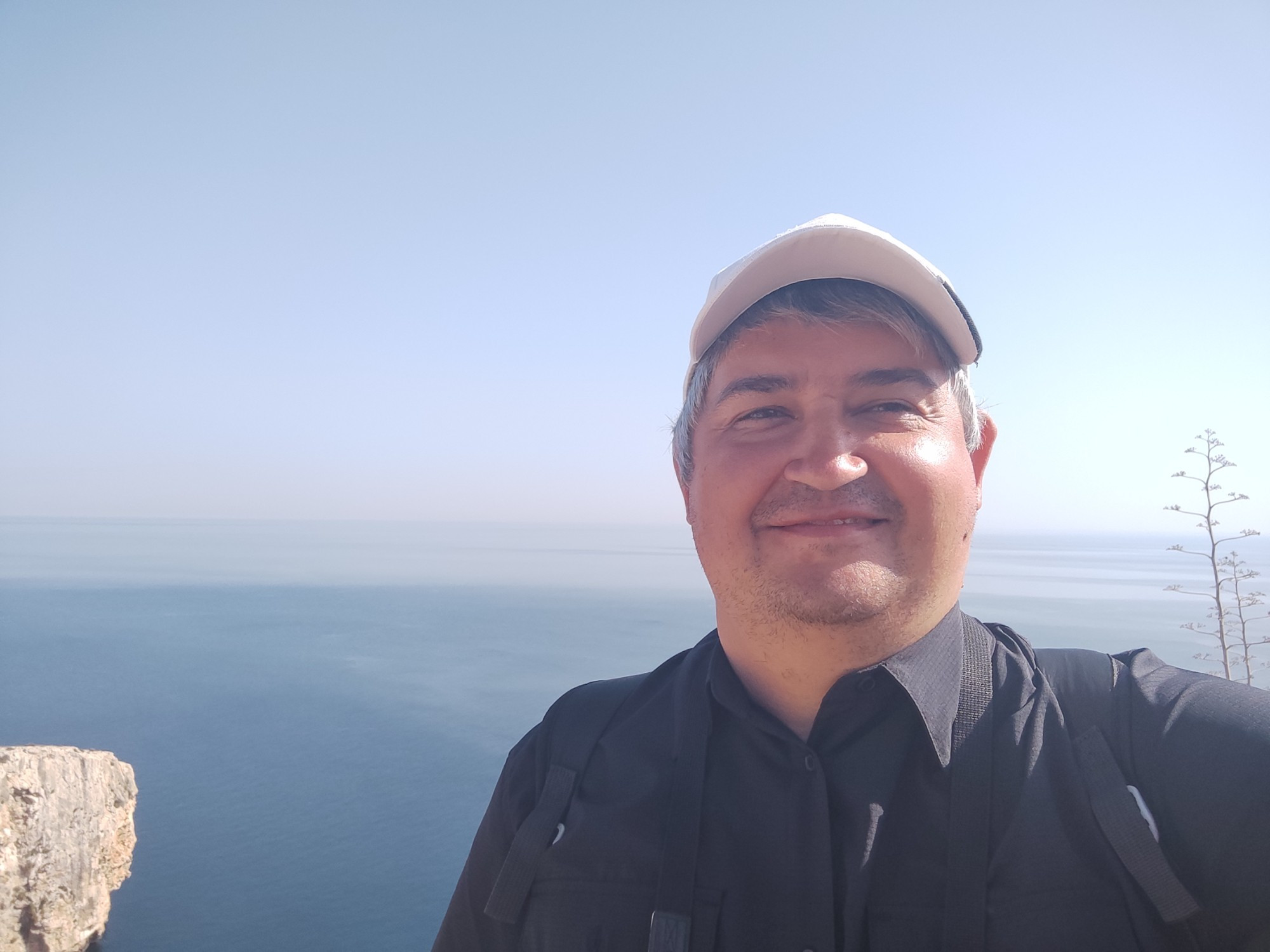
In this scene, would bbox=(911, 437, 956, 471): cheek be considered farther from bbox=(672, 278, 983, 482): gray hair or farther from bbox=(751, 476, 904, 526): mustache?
bbox=(672, 278, 983, 482): gray hair

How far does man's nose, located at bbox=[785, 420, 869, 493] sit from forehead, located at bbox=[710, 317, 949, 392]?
0.15 m

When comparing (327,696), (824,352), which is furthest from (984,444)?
(327,696)

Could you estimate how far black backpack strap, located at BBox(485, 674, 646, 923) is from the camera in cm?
159

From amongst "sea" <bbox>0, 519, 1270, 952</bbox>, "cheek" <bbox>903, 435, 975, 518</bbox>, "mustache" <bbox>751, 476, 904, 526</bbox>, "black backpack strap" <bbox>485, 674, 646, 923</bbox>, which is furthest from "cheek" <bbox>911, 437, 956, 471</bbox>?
"sea" <bbox>0, 519, 1270, 952</bbox>

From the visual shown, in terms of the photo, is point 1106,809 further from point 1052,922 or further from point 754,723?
point 754,723

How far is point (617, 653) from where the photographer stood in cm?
3972

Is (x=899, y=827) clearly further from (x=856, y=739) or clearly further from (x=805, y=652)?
(x=805, y=652)

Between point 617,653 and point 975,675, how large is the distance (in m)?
39.4

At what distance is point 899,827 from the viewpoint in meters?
1.43

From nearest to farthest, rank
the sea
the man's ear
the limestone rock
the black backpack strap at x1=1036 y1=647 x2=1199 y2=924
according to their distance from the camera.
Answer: the black backpack strap at x1=1036 y1=647 x2=1199 y2=924
the man's ear
the limestone rock
the sea

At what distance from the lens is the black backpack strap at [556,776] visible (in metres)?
1.59

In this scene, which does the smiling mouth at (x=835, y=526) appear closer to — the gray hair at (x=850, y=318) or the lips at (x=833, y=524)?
the lips at (x=833, y=524)

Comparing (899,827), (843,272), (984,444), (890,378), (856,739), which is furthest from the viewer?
(984,444)

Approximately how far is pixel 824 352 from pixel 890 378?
0.17m
